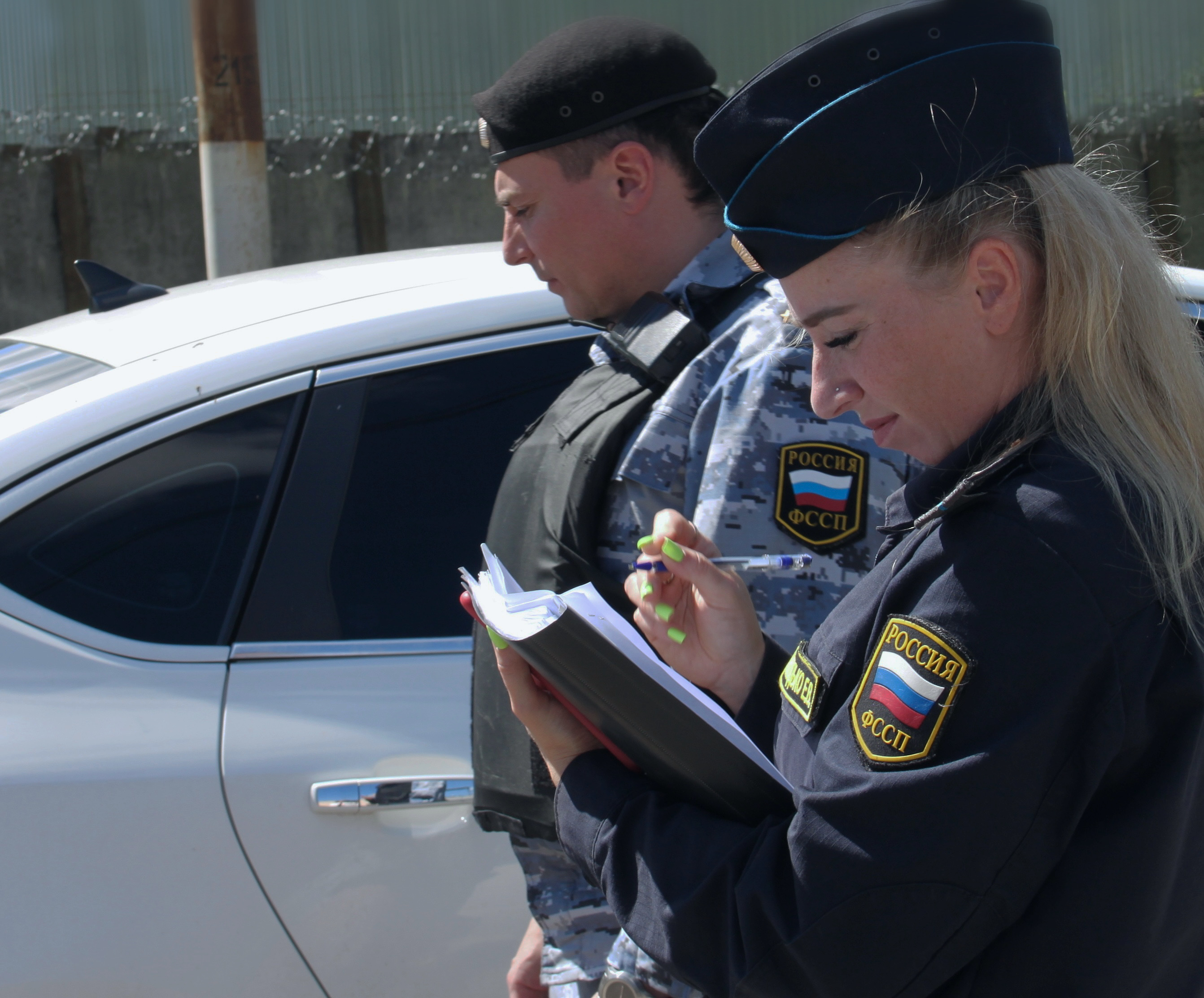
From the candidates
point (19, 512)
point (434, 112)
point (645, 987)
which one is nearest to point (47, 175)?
point (434, 112)

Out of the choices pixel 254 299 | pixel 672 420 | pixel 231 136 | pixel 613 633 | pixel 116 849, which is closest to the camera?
pixel 613 633

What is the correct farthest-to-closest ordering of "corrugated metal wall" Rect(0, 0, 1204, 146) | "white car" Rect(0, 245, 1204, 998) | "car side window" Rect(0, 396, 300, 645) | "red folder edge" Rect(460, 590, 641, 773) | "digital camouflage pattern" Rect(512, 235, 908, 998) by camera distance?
"corrugated metal wall" Rect(0, 0, 1204, 146), "car side window" Rect(0, 396, 300, 645), "white car" Rect(0, 245, 1204, 998), "digital camouflage pattern" Rect(512, 235, 908, 998), "red folder edge" Rect(460, 590, 641, 773)

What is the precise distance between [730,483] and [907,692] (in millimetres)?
543

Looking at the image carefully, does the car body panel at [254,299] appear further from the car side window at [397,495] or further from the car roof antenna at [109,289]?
the car side window at [397,495]

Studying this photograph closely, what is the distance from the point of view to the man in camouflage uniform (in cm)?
139

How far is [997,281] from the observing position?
947 millimetres

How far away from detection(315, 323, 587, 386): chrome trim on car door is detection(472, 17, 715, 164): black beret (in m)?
0.43

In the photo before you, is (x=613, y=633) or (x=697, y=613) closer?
(x=613, y=633)

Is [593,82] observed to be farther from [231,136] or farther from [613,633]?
[231,136]

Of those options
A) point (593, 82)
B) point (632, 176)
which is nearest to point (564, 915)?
point (632, 176)

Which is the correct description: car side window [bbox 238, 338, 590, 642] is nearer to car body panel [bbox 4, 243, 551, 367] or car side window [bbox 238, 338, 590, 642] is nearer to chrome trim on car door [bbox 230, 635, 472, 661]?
chrome trim on car door [bbox 230, 635, 472, 661]

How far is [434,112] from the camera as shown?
762cm

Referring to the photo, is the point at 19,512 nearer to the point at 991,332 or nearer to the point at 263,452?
the point at 263,452

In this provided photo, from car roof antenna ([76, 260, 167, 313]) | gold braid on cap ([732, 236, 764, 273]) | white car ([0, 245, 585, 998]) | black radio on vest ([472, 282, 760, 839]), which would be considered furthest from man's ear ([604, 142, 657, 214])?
car roof antenna ([76, 260, 167, 313])
